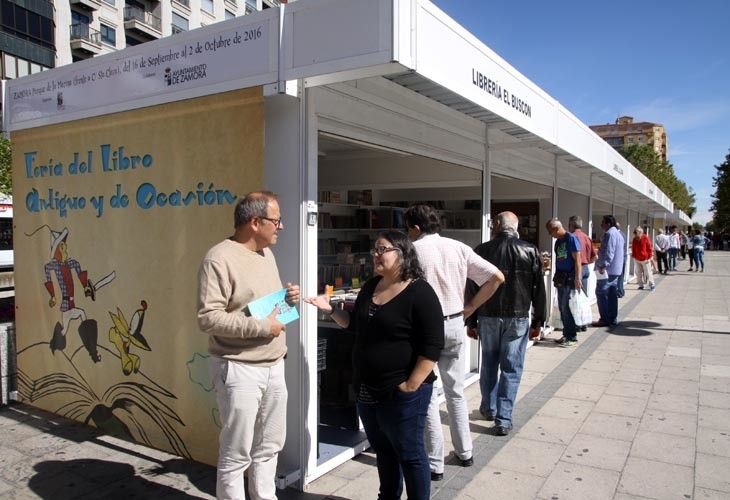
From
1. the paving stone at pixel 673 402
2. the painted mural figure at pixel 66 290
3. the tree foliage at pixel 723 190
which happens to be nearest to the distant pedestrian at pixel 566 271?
the paving stone at pixel 673 402

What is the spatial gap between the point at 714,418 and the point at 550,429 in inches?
58.1

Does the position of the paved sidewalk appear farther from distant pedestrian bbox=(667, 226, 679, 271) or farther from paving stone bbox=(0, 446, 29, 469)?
distant pedestrian bbox=(667, 226, 679, 271)

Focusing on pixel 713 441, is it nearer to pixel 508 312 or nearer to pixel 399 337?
pixel 508 312

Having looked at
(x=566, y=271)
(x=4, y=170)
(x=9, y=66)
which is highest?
(x=9, y=66)

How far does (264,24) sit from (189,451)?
2752 mm

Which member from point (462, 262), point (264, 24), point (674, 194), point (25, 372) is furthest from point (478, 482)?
point (674, 194)

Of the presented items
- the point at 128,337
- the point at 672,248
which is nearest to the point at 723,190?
the point at 672,248

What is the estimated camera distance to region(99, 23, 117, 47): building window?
34.7 metres

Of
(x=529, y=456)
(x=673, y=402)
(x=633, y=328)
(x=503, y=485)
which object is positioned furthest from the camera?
(x=633, y=328)

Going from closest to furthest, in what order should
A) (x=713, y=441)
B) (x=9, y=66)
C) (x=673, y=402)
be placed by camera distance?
(x=713, y=441), (x=673, y=402), (x=9, y=66)

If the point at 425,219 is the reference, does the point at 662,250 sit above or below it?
below

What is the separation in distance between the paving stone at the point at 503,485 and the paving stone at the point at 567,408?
1.30 meters

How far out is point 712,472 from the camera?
3.45 meters

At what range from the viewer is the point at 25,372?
4.73 meters
